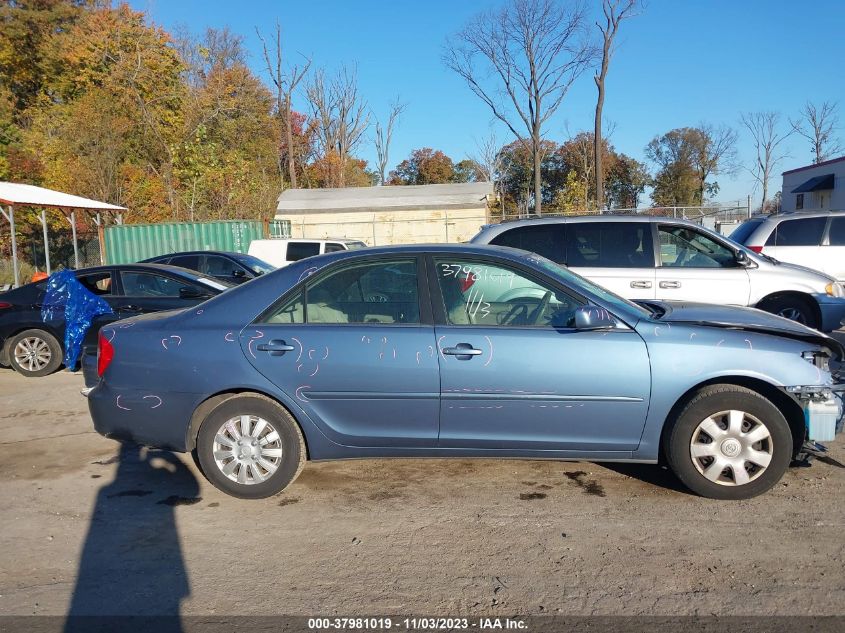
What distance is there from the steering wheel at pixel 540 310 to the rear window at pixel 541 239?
3635mm

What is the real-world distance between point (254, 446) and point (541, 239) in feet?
15.5

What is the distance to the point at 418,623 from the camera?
298 cm

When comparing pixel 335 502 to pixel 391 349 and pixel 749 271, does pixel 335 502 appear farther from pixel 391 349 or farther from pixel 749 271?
pixel 749 271

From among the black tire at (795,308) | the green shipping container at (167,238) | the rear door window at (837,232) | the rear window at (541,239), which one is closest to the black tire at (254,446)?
the rear window at (541,239)

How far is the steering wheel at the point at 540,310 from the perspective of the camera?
13.8 ft

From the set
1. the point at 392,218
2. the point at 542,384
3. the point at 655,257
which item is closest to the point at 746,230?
the point at 655,257

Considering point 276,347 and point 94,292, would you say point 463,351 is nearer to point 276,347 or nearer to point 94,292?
point 276,347

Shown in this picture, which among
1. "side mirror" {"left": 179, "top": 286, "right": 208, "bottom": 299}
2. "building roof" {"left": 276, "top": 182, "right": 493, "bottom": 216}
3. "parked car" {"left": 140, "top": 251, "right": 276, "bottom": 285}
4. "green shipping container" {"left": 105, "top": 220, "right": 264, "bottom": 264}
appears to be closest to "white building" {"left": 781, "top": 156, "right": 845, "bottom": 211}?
"building roof" {"left": 276, "top": 182, "right": 493, "bottom": 216}

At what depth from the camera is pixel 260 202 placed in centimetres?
3216

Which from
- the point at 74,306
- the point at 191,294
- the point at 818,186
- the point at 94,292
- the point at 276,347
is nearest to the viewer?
the point at 276,347

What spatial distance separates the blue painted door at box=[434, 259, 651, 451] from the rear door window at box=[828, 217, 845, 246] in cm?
835

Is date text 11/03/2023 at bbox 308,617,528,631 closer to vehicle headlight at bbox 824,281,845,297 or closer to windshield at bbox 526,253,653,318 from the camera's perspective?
windshield at bbox 526,253,653,318

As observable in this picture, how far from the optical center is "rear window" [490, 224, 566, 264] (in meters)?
7.83

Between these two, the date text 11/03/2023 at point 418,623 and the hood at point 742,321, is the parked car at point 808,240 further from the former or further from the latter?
the date text 11/03/2023 at point 418,623
